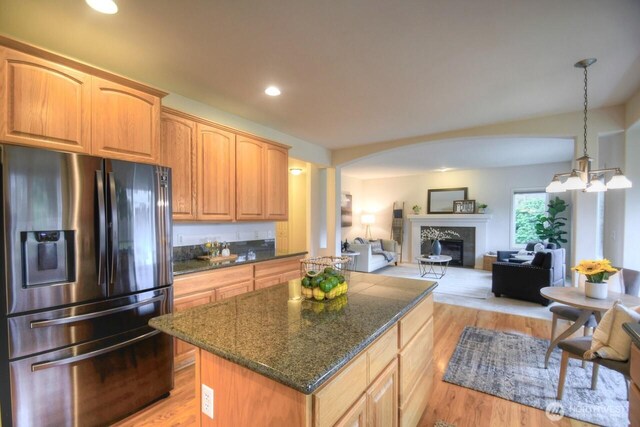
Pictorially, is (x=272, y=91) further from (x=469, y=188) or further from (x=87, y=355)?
(x=469, y=188)

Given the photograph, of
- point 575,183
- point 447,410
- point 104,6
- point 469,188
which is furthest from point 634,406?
point 469,188

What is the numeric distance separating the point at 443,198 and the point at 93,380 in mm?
8128

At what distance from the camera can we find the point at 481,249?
745cm

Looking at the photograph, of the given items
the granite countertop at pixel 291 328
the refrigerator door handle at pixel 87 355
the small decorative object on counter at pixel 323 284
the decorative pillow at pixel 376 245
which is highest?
the small decorative object on counter at pixel 323 284

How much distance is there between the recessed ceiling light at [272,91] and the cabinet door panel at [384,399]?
2465 millimetres

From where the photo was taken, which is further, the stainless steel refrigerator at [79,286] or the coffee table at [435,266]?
the coffee table at [435,266]

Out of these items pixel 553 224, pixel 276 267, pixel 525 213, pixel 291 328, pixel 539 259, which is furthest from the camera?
pixel 525 213

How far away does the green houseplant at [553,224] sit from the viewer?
20.6ft

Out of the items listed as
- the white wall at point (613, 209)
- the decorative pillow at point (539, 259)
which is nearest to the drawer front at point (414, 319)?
the white wall at point (613, 209)

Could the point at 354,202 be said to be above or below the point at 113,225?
above

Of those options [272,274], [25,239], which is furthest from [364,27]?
[272,274]

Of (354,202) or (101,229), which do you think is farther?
(354,202)

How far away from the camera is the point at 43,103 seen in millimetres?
1686

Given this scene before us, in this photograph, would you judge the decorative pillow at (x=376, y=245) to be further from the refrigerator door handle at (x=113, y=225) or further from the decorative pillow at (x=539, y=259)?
the refrigerator door handle at (x=113, y=225)
